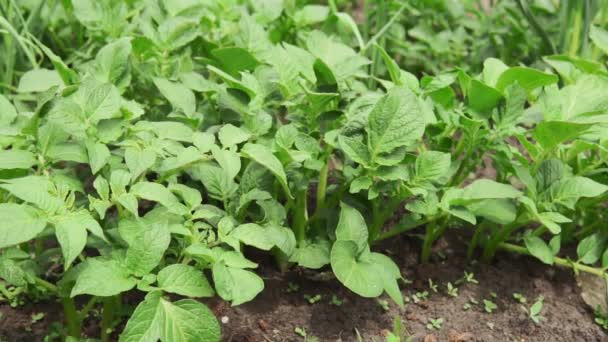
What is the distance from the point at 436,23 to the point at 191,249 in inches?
55.5

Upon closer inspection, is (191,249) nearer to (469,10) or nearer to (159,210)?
(159,210)

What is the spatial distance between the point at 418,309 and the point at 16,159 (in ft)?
2.86

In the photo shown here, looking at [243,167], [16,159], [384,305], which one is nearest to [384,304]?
[384,305]

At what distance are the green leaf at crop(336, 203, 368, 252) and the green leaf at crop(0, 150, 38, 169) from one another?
581mm

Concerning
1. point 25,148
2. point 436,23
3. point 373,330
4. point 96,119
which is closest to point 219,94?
point 96,119

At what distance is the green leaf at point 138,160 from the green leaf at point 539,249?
0.82 metres

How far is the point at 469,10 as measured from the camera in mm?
2213

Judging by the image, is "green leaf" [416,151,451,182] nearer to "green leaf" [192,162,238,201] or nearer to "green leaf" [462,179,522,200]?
"green leaf" [462,179,522,200]

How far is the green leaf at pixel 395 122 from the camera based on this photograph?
4.34ft

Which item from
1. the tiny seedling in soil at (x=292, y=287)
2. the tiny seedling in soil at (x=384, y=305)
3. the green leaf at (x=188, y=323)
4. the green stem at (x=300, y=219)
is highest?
the green leaf at (x=188, y=323)

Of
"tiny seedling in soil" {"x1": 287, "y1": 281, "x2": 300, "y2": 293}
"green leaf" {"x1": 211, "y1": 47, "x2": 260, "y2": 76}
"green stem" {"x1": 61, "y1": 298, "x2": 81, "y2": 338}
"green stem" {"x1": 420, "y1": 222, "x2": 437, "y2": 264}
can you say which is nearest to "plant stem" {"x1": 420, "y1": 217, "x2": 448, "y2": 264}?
"green stem" {"x1": 420, "y1": 222, "x2": 437, "y2": 264}

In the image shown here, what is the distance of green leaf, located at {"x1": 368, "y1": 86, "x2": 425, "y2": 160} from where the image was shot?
1.32 meters

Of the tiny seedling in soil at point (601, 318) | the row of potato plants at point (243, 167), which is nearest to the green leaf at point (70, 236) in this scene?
the row of potato plants at point (243, 167)

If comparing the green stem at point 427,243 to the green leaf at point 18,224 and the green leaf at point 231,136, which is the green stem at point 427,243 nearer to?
the green leaf at point 231,136
